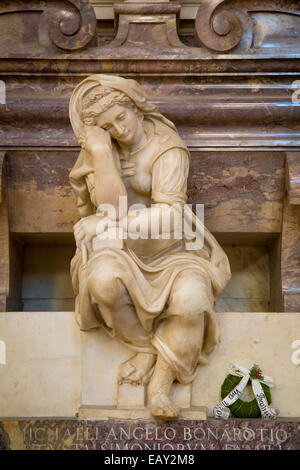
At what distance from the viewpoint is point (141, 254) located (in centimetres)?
358

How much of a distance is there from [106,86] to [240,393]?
1795 mm

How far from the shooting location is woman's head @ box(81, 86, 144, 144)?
3.54 m

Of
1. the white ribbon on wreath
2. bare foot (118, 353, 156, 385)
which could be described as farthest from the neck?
the white ribbon on wreath

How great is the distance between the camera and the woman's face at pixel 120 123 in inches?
140

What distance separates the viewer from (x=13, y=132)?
4414 mm

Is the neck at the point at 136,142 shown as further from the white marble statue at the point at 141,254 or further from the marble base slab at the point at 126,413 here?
the marble base slab at the point at 126,413

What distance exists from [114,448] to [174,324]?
67 centimetres

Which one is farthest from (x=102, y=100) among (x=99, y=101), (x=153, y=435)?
(x=153, y=435)

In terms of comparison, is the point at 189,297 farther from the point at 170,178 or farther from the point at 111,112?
the point at 111,112

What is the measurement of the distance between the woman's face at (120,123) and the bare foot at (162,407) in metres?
1.40

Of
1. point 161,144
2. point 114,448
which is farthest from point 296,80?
point 114,448

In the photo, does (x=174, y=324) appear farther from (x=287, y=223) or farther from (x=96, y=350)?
(x=287, y=223)

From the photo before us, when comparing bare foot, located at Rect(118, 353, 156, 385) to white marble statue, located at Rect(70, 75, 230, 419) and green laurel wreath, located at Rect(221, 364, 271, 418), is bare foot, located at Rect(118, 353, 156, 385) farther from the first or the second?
green laurel wreath, located at Rect(221, 364, 271, 418)

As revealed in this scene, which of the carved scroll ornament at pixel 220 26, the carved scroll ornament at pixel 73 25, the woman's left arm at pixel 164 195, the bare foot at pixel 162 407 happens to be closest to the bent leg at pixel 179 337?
the bare foot at pixel 162 407
